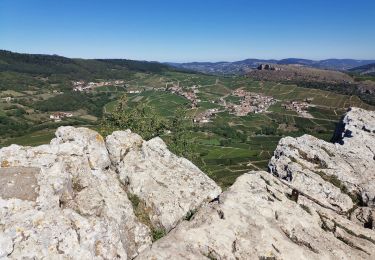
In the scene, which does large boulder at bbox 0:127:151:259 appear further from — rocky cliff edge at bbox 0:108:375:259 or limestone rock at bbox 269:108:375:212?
limestone rock at bbox 269:108:375:212

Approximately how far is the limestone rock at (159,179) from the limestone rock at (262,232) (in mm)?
5465

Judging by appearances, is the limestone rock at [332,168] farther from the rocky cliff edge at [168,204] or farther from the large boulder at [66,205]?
the large boulder at [66,205]

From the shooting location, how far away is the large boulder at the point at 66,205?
67.2 feet

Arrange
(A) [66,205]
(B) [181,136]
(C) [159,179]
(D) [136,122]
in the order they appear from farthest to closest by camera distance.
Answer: (B) [181,136], (D) [136,122], (C) [159,179], (A) [66,205]

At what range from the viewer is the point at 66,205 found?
86.0 ft

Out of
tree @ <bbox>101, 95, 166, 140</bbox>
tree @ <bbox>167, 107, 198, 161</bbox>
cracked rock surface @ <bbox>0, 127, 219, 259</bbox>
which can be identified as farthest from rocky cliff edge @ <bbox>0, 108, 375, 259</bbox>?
tree @ <bbox>167, 107, 198, 161</bbox>

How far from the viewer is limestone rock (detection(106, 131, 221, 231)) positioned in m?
31.2

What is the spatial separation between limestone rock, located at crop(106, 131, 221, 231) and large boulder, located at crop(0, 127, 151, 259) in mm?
1549

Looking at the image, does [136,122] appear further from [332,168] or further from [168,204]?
[332,168]

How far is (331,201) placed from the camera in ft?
111

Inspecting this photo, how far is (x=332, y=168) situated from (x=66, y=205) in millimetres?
28149

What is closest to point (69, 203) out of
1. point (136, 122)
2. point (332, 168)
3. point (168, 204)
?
point (168, 204)

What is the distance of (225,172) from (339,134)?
331 ft

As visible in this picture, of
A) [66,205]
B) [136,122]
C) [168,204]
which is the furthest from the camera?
[136,122]
